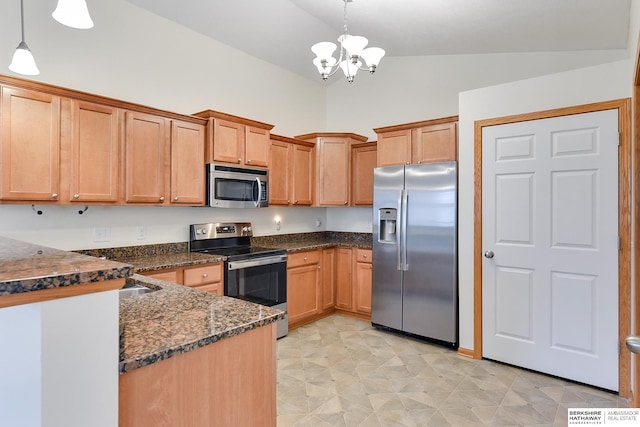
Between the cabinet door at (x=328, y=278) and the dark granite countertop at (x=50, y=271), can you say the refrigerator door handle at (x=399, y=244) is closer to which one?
the cabinet door at (x=328, y=278)

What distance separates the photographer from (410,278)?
3670 mm

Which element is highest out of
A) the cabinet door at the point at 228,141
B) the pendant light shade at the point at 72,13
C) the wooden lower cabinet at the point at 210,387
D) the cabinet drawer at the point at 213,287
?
the pendant light shade at the point at 72,13

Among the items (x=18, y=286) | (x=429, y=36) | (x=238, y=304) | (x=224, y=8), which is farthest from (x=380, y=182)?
(x=18, y=286)

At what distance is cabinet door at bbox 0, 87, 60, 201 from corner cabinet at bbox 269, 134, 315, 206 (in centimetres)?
211

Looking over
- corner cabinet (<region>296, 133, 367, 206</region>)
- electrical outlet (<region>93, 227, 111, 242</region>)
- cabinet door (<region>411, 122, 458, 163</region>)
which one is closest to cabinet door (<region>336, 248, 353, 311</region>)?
corner cabinet (<region>296, 133, 367, 206</region>)

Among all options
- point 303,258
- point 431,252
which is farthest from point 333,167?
point 431,252

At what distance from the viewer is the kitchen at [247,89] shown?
2695mm

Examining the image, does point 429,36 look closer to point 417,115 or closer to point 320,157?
point 417,115

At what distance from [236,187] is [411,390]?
2.40 meters

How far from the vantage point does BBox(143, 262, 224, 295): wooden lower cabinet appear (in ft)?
9.27

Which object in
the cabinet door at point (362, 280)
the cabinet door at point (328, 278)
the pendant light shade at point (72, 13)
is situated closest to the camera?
the pendant light shade at point (72, 13)

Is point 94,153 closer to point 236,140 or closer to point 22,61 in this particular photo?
point 22,61

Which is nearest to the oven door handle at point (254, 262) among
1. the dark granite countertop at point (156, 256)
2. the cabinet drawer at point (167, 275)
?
the dark granite countertop at point (156, 256)

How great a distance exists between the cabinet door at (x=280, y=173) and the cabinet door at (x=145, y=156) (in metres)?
1.32
